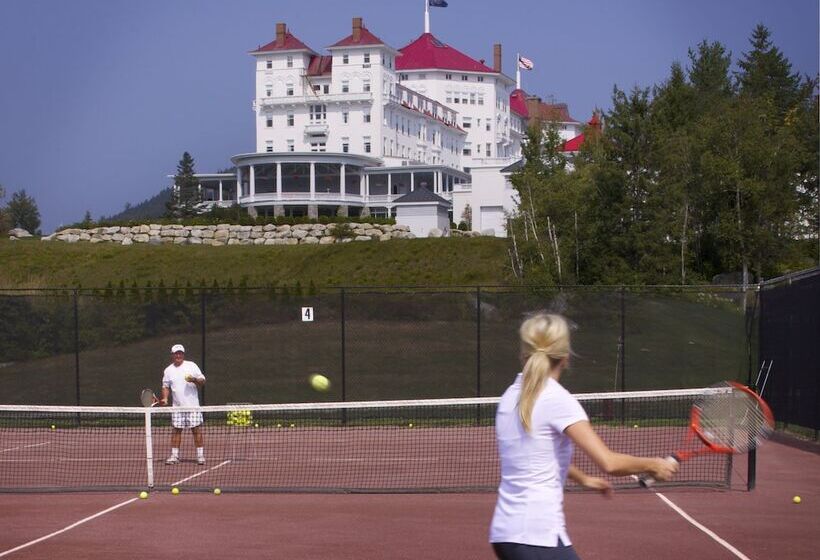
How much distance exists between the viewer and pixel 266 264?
56438mm

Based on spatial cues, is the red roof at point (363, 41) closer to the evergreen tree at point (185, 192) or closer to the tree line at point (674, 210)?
the evergreen tree at point (185, 192)

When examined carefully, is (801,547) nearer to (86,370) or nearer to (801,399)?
(801,399)

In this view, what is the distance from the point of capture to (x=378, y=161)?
8944 centimetres

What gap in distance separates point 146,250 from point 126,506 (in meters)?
49.0

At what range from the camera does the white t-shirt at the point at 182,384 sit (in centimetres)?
1512

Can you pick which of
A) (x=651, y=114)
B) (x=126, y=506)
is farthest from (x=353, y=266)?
(x=126, y=506)

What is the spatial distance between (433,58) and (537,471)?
106 metres

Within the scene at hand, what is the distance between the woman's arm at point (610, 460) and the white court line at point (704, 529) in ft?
15.3

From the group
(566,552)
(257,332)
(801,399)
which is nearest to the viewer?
(566,552)

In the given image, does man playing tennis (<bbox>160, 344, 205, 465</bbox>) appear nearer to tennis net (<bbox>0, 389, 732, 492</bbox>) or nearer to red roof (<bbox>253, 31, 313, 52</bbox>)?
tennis net (<bbox>0, 389, 732, 492</bbox>)

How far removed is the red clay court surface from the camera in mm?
8797

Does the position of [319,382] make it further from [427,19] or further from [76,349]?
[427,19]

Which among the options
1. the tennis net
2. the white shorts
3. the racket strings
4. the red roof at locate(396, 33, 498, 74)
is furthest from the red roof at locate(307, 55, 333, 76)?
the racket strings

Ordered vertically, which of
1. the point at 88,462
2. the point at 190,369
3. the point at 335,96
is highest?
the point at 335,96
